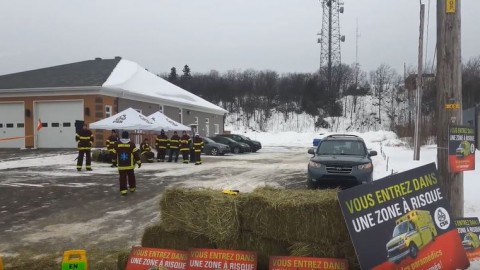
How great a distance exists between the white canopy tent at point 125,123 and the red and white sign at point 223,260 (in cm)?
1810

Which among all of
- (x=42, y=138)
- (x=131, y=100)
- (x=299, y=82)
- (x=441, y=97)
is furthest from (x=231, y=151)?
(x=299, y=82)

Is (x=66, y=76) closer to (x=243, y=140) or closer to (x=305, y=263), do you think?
(x=243, y=140)

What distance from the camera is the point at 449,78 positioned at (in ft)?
20.9

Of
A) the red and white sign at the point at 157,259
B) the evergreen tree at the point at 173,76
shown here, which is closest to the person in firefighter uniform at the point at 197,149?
the red and white sign at the point at 157,259

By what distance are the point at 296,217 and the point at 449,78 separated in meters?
3.14

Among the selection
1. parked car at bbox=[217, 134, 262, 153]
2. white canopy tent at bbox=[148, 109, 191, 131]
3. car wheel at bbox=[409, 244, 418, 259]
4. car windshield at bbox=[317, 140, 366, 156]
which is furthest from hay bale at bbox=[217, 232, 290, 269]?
parked car at bbox=[217, 134, 262, 153]

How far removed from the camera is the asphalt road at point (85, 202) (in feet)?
24.9

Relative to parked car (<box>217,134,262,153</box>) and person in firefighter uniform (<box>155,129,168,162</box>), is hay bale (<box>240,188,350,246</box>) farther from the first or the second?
parked car (<box>217,134,262,153</box>)

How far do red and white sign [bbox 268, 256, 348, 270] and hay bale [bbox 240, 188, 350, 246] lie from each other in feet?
0.72

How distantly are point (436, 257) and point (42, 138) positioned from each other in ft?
99.3

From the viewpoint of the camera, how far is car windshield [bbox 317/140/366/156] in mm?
13070

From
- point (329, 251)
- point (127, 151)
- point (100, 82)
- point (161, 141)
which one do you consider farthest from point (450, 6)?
point (100, 82)

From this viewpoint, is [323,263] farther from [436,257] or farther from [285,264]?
[436,257]

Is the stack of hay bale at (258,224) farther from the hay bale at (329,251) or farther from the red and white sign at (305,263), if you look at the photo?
the red and white sign at (305,263)
